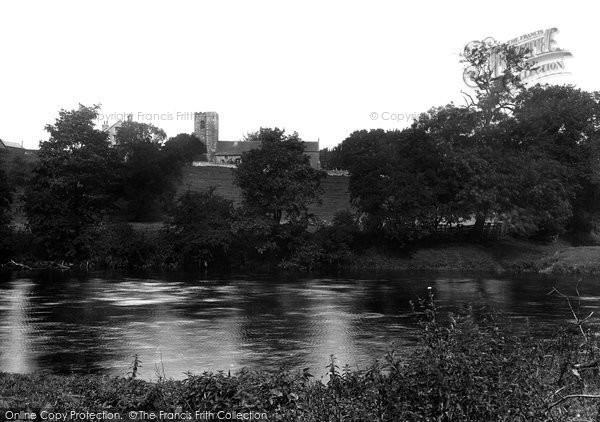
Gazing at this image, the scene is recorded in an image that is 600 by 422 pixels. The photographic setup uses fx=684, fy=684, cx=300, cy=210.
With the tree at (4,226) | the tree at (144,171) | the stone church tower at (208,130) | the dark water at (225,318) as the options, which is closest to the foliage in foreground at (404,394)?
the dark water at (225,318)

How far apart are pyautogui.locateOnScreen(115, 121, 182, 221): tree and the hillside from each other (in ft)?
12.5

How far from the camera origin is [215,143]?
125188 millimetres

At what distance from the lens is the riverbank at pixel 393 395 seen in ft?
28.3

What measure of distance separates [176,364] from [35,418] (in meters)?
8.29

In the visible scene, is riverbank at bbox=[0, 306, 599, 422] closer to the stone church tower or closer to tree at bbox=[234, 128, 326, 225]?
tree at bbox=[234, 128, 326, 225]

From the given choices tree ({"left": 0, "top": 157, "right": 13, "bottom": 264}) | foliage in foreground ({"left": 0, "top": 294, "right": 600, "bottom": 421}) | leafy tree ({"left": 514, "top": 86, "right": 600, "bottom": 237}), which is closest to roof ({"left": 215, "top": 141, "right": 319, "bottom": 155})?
leafy tree ({"left": 514, "top": 86, "right": 600, "bottom": 237})

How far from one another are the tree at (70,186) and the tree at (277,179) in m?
12.8

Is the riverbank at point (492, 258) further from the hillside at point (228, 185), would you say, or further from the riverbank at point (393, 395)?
the riverbank at point (393, 395)

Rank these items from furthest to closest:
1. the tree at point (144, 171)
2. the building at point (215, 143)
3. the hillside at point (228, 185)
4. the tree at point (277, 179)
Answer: the building at point (215, 143)
the hillside at point (228, 185)
the tree at point (144, 171)
the tree at point (277, 179)

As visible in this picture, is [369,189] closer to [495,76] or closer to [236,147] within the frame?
[495,76]

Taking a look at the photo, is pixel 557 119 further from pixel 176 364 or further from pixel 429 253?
pixel 176 364

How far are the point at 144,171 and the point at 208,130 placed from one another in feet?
193

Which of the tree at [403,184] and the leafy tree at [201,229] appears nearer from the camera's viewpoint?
the leafy tree at [201,229]

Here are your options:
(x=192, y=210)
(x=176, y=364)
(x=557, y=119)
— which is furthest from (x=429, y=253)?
(x=176, y=364)
